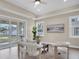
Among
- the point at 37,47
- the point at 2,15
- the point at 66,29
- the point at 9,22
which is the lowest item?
the point at 37,47

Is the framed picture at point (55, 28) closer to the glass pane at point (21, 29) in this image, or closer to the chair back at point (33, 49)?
the glass pane at point (21, 29)

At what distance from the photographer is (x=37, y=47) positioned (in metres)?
2.89

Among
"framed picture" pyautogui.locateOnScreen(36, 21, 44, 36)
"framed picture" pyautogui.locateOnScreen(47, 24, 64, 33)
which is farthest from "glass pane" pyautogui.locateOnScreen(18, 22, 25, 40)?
"framed picture" pyautogui.locateOnScreen(47, 24, 64, 33)

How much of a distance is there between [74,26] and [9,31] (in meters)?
4.99

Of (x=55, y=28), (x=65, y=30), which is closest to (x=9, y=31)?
(x=55, y=28)

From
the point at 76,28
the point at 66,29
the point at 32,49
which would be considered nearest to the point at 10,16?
the point at 32,49

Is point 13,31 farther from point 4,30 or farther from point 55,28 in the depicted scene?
point 55,28

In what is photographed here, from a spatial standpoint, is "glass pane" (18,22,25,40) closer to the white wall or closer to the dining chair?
the white wall

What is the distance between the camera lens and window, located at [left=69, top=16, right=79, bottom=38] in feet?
20.0

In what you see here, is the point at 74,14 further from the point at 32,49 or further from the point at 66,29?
the point at 32,49

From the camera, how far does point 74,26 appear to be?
243 inches

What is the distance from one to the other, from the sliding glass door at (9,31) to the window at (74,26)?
12.4ft

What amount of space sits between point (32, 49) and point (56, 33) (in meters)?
4.35

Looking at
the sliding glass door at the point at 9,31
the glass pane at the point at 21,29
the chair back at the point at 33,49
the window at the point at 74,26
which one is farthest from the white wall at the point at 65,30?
the chair back at the point at 33,49
